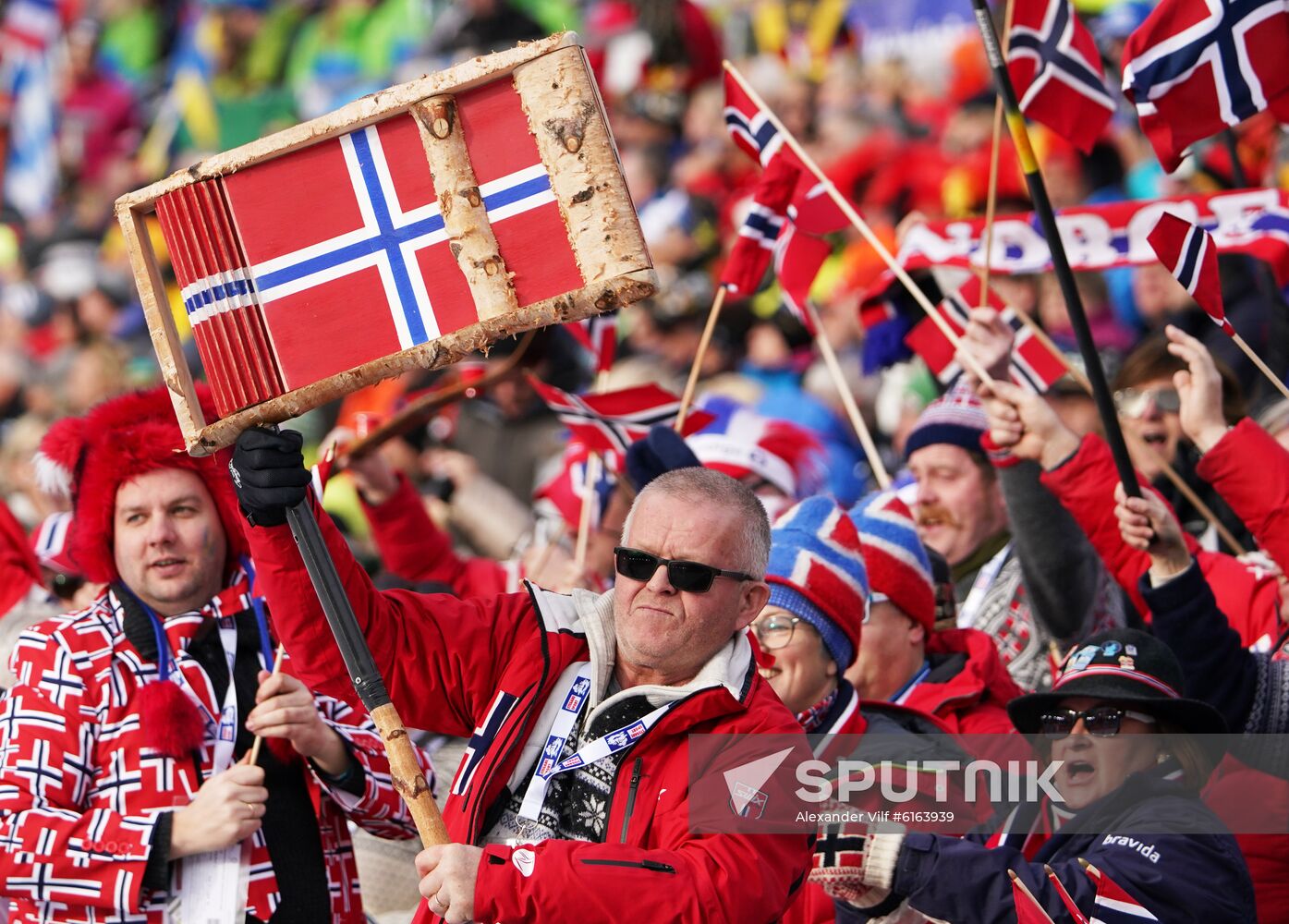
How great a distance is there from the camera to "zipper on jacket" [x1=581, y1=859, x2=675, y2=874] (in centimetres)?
312

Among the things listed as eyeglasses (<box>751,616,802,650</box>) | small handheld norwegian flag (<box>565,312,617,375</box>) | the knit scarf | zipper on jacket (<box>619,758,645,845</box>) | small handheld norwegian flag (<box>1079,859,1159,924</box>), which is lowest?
small handheld norwegian flag (<box>1079,859,1159,924</box>)

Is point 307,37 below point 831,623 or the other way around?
the other way around

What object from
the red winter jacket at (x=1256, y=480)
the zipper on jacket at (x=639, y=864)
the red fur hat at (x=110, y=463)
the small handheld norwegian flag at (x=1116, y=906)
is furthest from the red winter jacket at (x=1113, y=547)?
the red fur hat at (x=110, y=463)

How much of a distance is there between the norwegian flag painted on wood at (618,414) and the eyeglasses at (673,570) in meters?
2.48

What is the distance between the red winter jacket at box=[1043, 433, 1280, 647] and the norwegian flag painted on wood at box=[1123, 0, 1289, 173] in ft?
2.75

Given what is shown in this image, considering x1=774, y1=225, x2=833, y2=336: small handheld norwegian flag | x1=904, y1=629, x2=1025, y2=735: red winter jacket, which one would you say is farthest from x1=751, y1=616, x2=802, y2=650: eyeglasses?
x1=774, y1=225, x2=833, y2=336: small handheld norwegian flag

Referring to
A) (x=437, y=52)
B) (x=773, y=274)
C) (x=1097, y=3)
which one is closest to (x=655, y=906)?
(x=773, y=274)

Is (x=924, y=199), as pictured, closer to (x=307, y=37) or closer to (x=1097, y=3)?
(x=1097, y=3)

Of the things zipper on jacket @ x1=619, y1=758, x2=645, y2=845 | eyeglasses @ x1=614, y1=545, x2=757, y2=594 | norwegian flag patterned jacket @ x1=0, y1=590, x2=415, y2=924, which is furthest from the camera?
norwegian flag patterned jacket @ x1=0, y1=590, x2=415, y2=924

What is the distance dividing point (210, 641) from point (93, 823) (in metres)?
0.52

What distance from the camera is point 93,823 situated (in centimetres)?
398

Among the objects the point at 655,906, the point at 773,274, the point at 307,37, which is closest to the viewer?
the point at 655,906

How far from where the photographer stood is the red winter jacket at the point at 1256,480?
4.35 metres

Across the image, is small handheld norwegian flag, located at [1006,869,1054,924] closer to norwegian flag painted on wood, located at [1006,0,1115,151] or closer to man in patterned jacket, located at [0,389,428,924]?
man in patterned jacket, located at [0,389,428,924]
